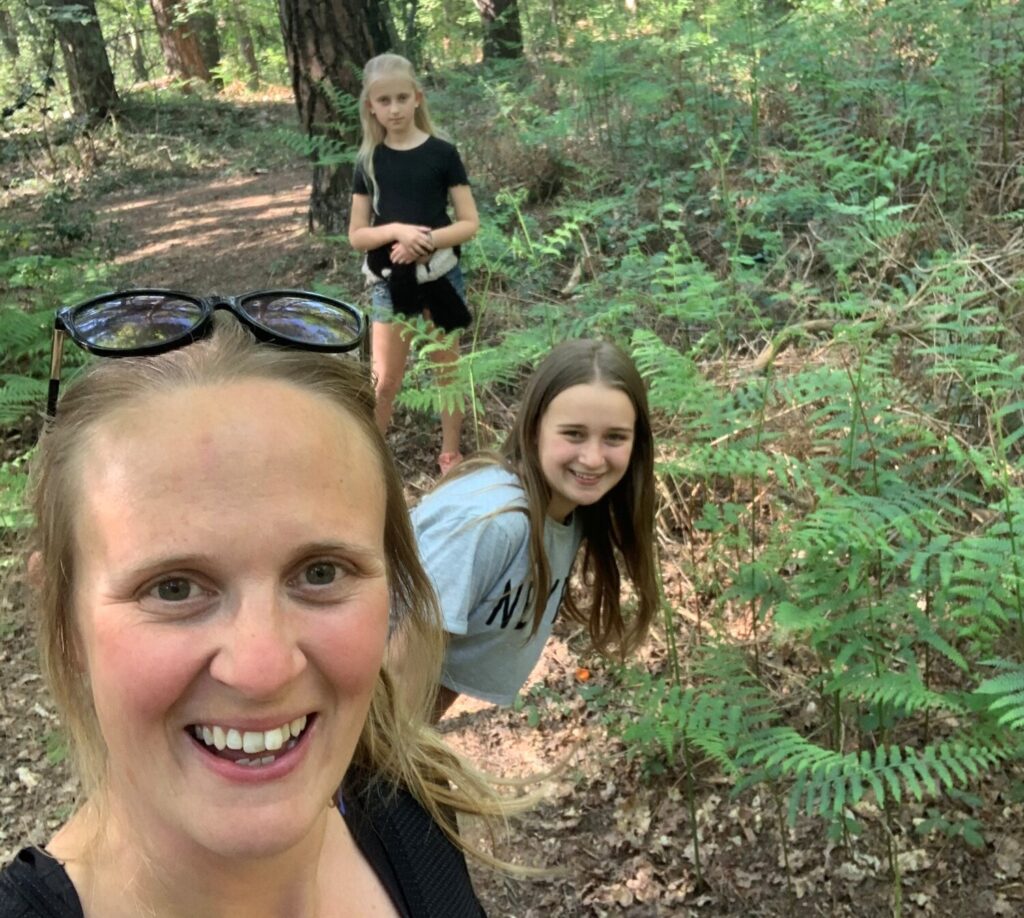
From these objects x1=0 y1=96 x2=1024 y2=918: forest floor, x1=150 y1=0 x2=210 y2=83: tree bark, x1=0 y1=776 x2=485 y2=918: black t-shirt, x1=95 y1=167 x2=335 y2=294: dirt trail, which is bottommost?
x1=0 y1=96 x2=1024 y2=918: forest floor

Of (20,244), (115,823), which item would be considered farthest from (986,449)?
(20,244)

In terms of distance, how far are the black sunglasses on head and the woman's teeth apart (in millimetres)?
478

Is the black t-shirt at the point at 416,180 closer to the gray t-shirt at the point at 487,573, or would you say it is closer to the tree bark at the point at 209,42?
the gray t-shirt at the point at 487,573

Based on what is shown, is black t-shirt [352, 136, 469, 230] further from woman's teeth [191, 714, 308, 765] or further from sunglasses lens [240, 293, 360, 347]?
woman's teeth [191, 714, 308, 765]

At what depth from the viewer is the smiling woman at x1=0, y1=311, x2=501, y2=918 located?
0.94m

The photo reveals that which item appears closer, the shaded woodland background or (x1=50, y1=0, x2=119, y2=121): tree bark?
the shaded woodland background

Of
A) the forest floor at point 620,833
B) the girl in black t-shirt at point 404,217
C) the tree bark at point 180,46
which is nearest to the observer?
the forest floor at point 620,833

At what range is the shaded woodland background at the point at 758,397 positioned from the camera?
9.31 feet

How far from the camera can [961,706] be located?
2.71 m

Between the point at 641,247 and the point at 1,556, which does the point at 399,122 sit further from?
the point at 1,556

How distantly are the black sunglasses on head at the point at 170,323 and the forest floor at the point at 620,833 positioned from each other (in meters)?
1.23

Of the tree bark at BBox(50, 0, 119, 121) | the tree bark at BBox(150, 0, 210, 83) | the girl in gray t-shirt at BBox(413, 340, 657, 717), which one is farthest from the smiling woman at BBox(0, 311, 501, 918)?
the tree bark at BBox(150, 0, 210, 83)

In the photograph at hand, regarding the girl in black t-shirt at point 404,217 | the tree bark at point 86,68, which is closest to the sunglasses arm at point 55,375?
the girl in black t-shirt at point 404,217

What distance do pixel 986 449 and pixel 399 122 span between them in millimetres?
3220
